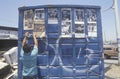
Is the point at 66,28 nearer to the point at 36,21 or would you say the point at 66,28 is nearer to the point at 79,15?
the point at 79,15

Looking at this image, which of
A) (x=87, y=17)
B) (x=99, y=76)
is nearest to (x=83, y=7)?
(x=87, y=17)

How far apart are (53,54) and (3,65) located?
4.66m

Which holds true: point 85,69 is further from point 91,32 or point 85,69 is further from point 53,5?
point 53,5

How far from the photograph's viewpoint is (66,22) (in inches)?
376

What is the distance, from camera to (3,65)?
13508 mm

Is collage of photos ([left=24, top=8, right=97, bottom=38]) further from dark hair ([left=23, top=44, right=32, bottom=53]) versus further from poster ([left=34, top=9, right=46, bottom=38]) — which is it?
dark hair ([left=23, top=44, right=32, bottom=53])

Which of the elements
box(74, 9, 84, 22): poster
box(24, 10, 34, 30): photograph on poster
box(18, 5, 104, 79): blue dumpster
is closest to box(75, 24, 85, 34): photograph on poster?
box(18, 5, 104, 79): blue dumpster

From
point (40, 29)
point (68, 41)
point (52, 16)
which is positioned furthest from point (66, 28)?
point (40, 29)

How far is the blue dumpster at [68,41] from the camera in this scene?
9469 millimetres

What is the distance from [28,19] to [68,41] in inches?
56.5

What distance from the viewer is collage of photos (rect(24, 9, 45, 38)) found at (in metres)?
9.54

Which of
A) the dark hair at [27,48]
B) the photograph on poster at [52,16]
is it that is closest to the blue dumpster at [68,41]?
the photograph on poster at [52,16]

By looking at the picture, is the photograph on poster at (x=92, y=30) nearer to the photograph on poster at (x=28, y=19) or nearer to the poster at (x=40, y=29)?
the poster at (x=40, y=29)

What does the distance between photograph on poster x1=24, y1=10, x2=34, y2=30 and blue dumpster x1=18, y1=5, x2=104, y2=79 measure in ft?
0.10
